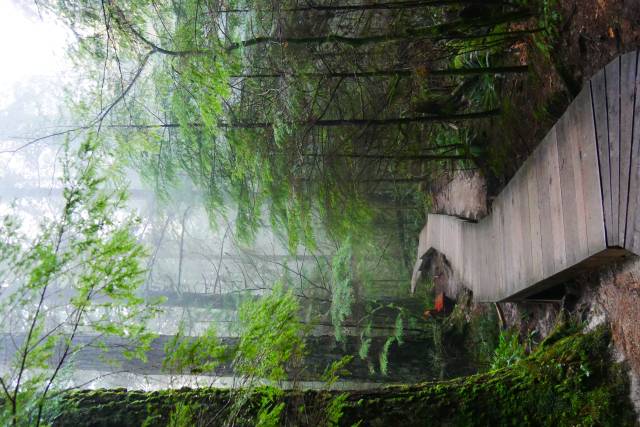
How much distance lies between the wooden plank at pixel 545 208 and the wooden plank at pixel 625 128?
1131 millimetres

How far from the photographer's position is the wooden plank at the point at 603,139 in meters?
3.36

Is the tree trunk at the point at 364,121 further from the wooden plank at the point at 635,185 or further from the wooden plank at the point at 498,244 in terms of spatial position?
the wooden plank at the point at 635,185

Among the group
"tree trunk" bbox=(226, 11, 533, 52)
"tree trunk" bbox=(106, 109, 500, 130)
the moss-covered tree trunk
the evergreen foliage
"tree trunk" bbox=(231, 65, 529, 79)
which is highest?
"tree trunk" bbox=(226, 11, 533, 52)

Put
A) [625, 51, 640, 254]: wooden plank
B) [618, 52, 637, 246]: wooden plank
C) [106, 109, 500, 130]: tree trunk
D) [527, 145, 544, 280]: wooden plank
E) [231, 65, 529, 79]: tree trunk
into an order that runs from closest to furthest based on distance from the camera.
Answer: [625, 51, 640, 254]: wooden plank < [618, 52, 637, 246]: wooden plank < [527, 145, 544, 280]: wooden plank < [231, 65, 529, 79]: tree trunk < [106, 109, 500, 130]: tree trunk

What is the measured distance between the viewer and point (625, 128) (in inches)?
126

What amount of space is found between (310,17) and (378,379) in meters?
4.67

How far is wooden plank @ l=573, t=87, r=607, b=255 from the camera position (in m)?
3.46

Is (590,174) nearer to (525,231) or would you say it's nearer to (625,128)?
(625,128)

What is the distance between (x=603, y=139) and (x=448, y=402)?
2389mm

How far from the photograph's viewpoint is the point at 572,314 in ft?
15.5

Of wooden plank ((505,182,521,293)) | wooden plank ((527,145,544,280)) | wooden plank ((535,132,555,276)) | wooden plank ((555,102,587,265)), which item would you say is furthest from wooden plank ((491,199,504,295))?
wooden plank ((555,102,587,265))

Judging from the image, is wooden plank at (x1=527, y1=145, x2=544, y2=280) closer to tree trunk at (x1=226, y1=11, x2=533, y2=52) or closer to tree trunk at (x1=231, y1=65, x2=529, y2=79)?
tree trunk at (x1=231, y1=65, x2=529, y2=79)

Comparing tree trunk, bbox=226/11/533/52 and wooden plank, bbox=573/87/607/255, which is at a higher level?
tree trunk, bbox=226/11/533/52

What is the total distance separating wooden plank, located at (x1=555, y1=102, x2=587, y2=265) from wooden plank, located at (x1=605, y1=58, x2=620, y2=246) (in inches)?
16.5
